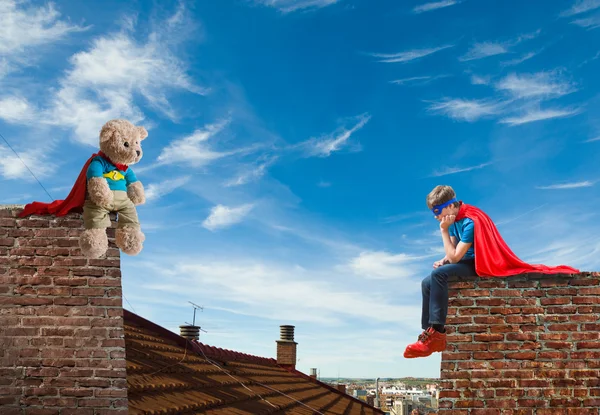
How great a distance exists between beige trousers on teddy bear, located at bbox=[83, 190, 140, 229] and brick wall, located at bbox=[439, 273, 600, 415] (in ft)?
10.2

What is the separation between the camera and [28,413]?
13.9 feet

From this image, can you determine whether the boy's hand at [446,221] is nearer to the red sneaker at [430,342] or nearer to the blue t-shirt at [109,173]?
the red sneaker at [430,342]

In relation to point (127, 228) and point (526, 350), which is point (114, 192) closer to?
point (127, 228)

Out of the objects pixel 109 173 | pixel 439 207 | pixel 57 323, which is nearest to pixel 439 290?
pixel 439 207

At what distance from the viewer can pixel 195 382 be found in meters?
6.14

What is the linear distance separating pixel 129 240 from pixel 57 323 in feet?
2.99

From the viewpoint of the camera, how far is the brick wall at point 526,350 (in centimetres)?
469

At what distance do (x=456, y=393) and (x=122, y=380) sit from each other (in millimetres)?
3010

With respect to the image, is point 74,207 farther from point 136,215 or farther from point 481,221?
point 481,221

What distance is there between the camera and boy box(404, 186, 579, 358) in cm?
481

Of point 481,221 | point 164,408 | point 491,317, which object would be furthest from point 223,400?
point 481,221

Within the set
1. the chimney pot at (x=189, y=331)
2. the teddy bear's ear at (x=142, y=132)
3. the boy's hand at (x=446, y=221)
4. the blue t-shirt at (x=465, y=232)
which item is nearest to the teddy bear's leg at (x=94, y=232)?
the teddy bear's ear at (x=142, y=132)

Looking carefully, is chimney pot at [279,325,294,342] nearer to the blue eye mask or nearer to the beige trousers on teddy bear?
the blue eye mask

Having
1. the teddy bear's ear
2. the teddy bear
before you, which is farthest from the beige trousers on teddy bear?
the teddy bear's ear
